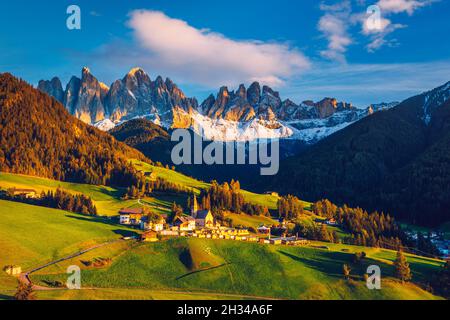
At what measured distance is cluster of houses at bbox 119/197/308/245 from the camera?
14050cm

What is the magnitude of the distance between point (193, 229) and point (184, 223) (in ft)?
10.7

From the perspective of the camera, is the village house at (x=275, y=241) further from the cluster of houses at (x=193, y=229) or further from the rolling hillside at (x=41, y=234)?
the rolling hillside at (x=41, y=234)

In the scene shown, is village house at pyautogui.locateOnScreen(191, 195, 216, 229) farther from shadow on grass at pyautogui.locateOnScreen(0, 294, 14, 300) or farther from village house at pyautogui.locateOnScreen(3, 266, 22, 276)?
shadow on grass at pyautogui.locateOnScreen(0, 294, 14, 300)

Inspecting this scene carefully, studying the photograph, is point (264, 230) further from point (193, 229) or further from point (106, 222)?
point (106, 222)

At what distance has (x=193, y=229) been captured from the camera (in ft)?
493

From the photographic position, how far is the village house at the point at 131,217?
15550 centimetres

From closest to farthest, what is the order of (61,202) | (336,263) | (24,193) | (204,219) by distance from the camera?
(336,263), (204,219), (61,202), (24,193)

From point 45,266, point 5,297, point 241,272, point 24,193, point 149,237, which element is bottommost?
point 241,272

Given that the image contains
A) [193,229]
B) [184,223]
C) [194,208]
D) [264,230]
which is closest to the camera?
[193,229]

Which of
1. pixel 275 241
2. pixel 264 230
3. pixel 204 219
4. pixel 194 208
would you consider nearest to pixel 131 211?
pixel 194 208

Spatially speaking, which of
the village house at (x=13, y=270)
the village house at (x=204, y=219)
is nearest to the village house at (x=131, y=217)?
the village house at (x=204, y=219)
